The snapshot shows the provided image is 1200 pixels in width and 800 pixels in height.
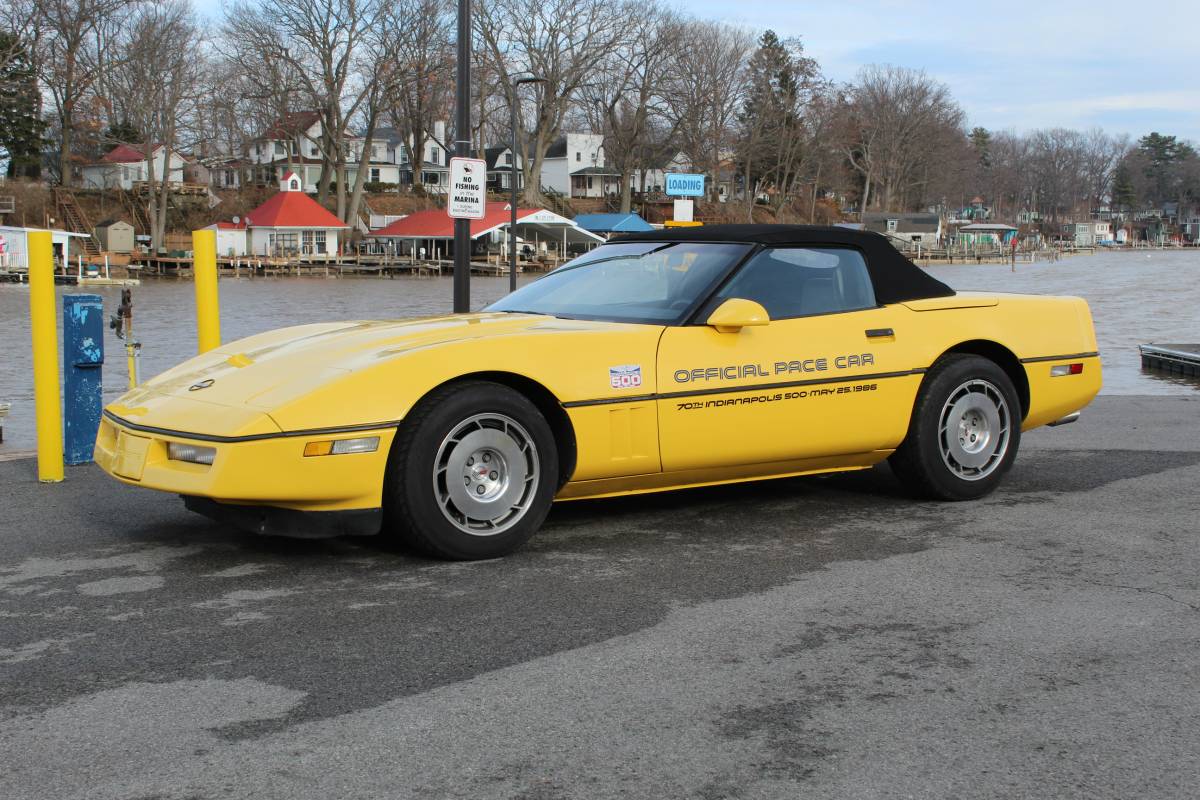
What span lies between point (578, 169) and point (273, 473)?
112677mm

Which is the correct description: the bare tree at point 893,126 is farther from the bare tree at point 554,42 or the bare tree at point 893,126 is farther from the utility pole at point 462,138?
the utility pole at point 462,138

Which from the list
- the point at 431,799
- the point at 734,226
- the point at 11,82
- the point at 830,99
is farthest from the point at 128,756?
the point at 830,99

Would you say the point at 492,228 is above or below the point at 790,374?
above

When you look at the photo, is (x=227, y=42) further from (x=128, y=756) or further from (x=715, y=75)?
(x=128, y=756)

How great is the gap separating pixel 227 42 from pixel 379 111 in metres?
9.20

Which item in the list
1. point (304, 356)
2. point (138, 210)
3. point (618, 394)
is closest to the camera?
point (304, 356)

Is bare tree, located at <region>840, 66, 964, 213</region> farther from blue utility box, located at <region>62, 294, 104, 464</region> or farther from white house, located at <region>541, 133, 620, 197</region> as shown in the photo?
blue utility box, located at <region>62, 294, 104, 464</region>

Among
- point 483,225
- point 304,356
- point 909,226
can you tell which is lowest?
point 304,356

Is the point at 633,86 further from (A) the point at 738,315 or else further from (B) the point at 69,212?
(A) the point at 738,315

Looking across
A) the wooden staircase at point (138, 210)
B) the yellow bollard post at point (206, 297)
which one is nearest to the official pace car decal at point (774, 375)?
the yellow bollard post at point (206, 297)

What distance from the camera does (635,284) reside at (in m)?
6.23

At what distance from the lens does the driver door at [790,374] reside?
5.67 metres

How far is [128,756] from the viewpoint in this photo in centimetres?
314

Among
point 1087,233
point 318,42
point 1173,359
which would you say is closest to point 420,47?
point 318,42
